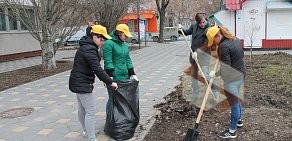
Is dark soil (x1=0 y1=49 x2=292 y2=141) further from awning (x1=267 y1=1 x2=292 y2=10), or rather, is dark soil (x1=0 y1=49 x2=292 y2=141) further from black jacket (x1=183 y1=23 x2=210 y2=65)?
awning (x1=267 y1=1 x2=292 y2=10)

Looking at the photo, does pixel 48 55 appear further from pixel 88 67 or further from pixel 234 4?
pixel 234 4

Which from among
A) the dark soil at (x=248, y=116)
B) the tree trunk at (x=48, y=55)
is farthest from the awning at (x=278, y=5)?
the tree trunk at (x=48, y=55)

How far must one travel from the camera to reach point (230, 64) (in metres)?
4.58

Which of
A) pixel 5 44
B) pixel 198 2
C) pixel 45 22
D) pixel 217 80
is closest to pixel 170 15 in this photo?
pixel 198 2

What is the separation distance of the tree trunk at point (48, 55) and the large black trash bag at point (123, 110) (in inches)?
317

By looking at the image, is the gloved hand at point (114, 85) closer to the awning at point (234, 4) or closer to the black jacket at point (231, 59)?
the black jacket at point (231, 59)

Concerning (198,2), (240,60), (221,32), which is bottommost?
(240,60)

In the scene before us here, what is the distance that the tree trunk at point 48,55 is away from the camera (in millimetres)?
12203

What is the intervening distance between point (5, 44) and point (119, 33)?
13148 mm

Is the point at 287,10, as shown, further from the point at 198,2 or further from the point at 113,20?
the point at 198,2

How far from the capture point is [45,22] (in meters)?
11.8

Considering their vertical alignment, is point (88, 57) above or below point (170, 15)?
below

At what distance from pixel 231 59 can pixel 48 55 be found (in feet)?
29.6

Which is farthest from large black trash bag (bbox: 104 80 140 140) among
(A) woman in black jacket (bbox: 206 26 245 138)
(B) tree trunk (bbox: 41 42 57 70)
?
(B) tree trunk (bbox: 41 42 57 70)
